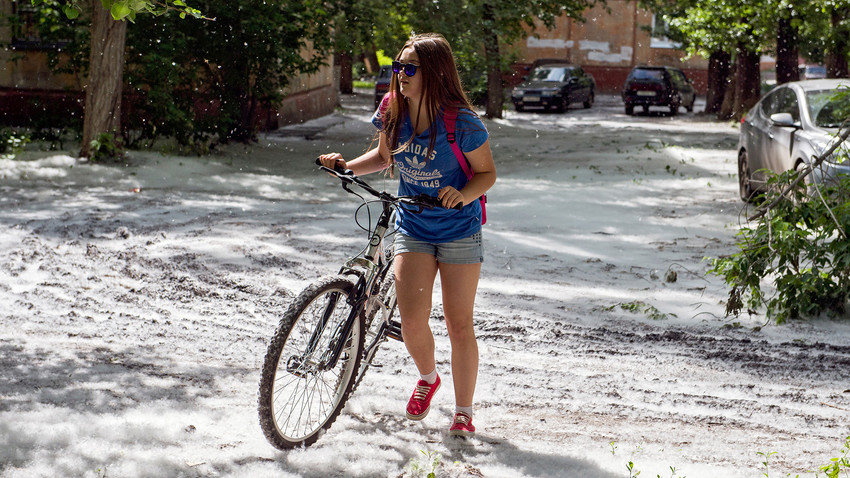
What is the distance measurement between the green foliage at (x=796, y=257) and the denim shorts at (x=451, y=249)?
2859 mm

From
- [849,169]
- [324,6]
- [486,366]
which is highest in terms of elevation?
[324,6]

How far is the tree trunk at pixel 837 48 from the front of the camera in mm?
18406

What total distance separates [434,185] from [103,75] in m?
10.7

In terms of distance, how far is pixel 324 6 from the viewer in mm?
16047

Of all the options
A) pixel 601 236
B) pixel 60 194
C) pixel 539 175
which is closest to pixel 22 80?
pixel 60 194

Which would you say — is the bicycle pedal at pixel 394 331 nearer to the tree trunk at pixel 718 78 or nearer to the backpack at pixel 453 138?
the backpack at pixel 453 138

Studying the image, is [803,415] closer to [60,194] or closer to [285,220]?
[285,220]

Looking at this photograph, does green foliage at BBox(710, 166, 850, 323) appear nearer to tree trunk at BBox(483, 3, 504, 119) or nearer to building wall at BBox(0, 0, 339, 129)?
tree trunk at BBox(483, 3, 504, 119)

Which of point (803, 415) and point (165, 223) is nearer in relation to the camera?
point (803, 415)

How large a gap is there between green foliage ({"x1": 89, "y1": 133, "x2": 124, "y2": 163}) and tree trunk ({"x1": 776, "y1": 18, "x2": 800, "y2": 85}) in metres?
16.4

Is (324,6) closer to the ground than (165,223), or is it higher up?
higher up

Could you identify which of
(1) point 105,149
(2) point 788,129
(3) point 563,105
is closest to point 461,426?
(2) point 788,129

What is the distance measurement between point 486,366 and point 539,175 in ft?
29.1

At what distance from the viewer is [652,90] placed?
99.5 feet
